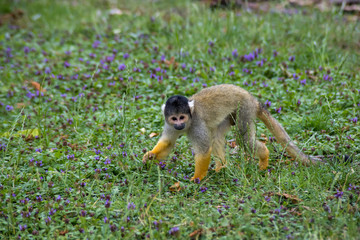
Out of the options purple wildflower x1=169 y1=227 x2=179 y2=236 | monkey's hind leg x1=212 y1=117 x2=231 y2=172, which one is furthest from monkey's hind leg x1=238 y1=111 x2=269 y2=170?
purple wildflower x1=169 y1=227 x2=179 y2=236

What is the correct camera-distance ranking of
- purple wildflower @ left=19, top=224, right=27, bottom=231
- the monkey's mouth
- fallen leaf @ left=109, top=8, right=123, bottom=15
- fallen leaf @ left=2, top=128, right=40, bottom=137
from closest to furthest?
purple wildflower @ left=19, top=224, right=27, bottom=231
the monkey's mouth
fallen leaf @ left=2, top=128, right=40, bottom=137
fallen leaf @ left=109, top=8, right=123, bottom=15

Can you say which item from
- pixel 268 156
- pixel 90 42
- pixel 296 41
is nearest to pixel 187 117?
pixel 268 156

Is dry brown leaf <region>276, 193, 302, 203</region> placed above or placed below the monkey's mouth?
below

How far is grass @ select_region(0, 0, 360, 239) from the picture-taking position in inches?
161

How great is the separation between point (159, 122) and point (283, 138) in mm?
2057

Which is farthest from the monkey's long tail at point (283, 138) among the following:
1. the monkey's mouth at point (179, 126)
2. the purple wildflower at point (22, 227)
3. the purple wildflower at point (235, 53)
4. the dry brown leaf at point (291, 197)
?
the purple wildflower at point (22, 227)

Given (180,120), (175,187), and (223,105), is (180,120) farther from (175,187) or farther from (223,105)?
(175,187)

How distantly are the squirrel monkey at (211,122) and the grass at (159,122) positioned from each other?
0.21 m

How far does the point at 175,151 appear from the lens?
586 centimetres

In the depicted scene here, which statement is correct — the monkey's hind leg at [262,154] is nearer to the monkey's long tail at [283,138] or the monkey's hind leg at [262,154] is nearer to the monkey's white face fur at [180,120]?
the monkey's long tail at [283,138]

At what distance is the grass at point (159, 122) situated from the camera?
410 cm

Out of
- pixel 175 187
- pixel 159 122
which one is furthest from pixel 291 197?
pixel 159 122

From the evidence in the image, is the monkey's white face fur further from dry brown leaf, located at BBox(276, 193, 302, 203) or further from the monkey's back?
dry brown leaf, located at BBox(276, 193, 302, 203)

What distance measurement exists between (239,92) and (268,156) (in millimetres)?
950
